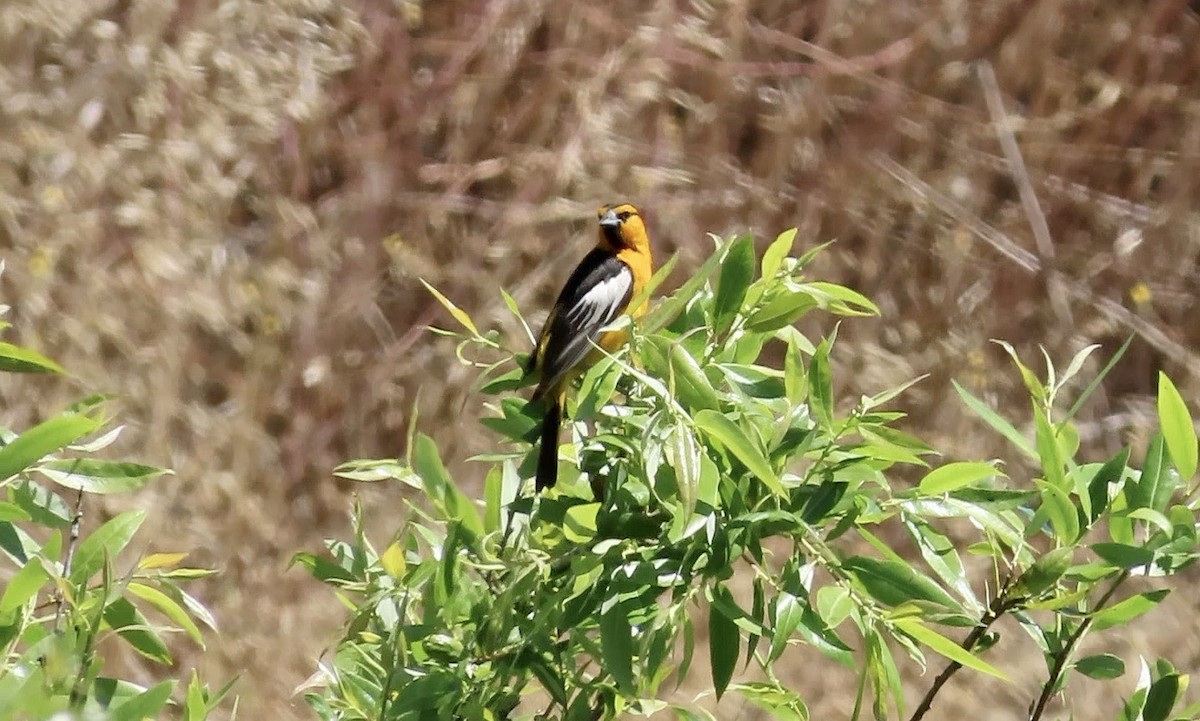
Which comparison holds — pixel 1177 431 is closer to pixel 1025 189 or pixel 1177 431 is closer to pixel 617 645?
pixel 617 645

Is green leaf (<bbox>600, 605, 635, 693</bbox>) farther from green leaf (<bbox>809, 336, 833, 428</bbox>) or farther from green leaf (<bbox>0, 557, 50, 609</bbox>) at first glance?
green leaf (<bbox>0, 557, 50, 609</bbox>)

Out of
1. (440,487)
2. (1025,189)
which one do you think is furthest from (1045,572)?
(1025,189)

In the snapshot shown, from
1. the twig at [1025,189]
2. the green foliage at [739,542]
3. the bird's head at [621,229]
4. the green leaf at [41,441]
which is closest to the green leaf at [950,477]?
the green foliage at [739,542]

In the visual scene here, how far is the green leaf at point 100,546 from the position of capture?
1.18 metres

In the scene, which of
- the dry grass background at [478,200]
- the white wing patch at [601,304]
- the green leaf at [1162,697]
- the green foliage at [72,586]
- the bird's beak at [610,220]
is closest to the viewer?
the green foliage at [72,586]

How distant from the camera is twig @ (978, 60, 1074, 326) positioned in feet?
15.3

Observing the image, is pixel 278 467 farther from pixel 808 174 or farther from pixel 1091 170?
pixel 1091 170

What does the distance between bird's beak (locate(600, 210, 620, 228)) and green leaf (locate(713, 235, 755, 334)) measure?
1410 millimetres

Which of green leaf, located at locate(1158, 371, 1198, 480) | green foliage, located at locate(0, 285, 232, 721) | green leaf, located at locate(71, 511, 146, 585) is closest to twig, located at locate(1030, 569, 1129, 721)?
green leaf, located at locate(1158, 371, 1198, 480)

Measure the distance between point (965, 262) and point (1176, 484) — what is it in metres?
3.56

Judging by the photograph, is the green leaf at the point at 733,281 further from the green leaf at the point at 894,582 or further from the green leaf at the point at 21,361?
the green leaf at the point at 21,361

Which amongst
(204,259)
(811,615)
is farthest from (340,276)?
(811,615)

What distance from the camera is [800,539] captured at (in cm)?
115

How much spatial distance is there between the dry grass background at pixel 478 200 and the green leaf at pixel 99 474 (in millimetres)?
2709
